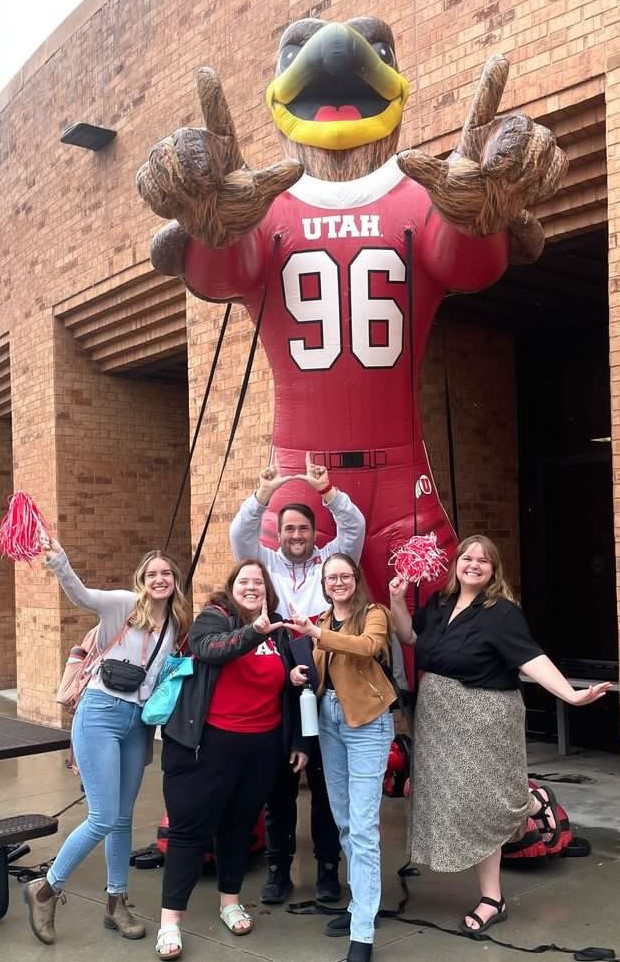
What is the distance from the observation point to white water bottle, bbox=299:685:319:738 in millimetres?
3150

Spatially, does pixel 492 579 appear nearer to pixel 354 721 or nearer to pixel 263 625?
pixel 354 721

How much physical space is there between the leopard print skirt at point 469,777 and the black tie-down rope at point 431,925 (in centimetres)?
28

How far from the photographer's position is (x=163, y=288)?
706 centimetres

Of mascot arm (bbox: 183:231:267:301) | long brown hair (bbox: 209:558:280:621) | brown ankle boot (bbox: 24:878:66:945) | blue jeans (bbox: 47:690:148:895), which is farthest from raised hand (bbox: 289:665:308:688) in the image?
mascot arm (bbox: 183:231:267:301)

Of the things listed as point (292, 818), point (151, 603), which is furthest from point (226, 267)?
point (292, 818)

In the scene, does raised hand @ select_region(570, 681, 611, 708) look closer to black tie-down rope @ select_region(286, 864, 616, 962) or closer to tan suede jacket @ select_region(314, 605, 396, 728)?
tan suede jacket @ select_region(314, 605, 396, 728)

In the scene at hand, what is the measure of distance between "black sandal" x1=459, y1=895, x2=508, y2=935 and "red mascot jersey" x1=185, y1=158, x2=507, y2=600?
1093 mm

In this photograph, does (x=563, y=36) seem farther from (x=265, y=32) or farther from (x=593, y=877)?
(x=593, y=877)

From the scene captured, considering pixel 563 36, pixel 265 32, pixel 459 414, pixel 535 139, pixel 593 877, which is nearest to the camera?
pixel 535 139

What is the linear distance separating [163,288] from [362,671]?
4471mm

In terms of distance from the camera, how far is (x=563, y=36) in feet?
14.8

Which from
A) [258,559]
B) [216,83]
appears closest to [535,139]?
[216,83]

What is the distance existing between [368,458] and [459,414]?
9.70ft

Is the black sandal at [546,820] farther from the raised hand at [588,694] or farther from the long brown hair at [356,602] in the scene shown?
the long brown hair at [356,602]
